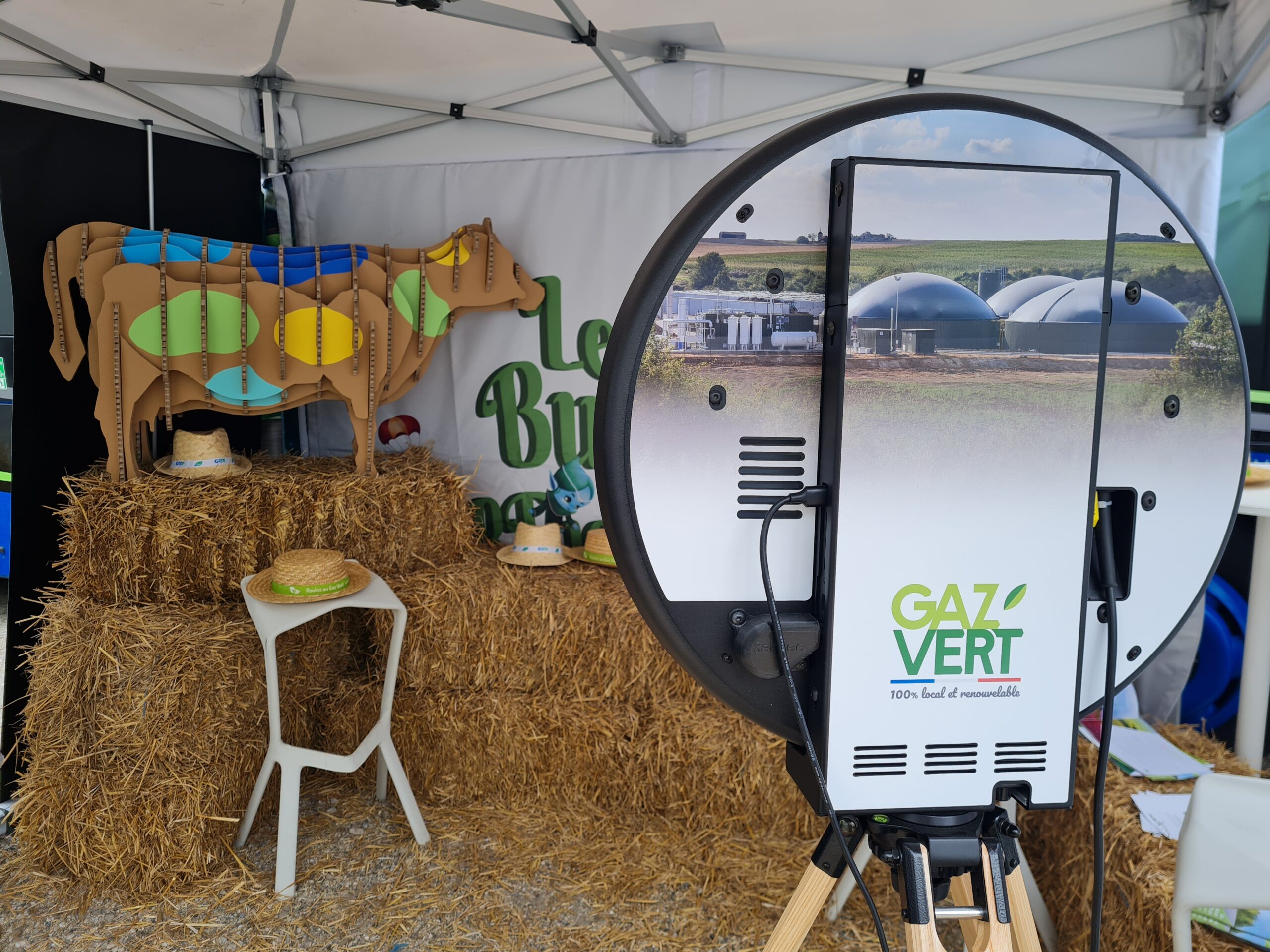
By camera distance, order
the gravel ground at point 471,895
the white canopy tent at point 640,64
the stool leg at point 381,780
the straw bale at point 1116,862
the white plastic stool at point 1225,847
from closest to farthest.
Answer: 1. the white plastic stool at point 1225,847
2. the straw bale at point 1116,862
3. the gravel ground at point 471,895
4. the white canopy tent at point 640,64
5. the stool leg at point 381,780

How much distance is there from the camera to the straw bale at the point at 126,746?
205cm

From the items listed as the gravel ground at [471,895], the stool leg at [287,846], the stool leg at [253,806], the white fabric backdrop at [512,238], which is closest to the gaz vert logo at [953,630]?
the gravel ground at [471,895]

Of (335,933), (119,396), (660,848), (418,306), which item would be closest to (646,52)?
(418,306)

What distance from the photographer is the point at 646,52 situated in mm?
2373

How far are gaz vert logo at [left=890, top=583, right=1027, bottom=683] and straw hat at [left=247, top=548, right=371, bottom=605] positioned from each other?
1.75 meters

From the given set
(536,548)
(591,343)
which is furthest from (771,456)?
(591,343)

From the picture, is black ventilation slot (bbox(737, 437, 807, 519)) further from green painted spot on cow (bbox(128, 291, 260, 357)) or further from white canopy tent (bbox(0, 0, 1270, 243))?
green painted spot on cow (bbox(128, 291, 260, 357))

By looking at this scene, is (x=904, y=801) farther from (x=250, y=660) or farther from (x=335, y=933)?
(x=250, y=660)

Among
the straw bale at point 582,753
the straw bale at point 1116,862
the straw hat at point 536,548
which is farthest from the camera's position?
the straw hat at point 536,548

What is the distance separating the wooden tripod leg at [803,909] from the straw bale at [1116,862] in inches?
36.3

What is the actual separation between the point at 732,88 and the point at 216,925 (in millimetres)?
2443

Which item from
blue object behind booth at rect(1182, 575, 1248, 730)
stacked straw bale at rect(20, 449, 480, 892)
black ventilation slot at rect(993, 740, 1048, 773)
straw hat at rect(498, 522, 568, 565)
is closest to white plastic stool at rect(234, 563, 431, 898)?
stacked straw bale at rect(20, 449, 480, 892)

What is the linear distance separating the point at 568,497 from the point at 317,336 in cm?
91

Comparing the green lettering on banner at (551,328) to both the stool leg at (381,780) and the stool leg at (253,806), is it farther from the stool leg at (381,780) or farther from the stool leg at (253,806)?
the stool leg at (253,806)
